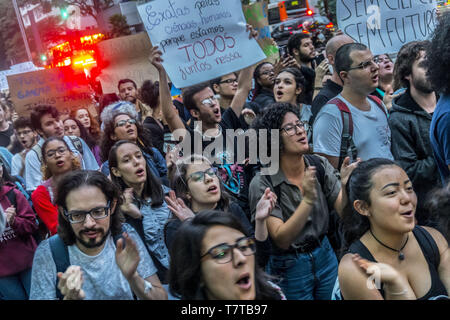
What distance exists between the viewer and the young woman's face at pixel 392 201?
2543 millimetres

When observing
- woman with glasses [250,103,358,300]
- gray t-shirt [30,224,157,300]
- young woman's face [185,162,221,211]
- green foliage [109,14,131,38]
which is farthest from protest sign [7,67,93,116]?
green foliage [109,14,131,38]

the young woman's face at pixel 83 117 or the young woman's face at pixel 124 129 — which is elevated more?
the young woman's face at pixel 83 117

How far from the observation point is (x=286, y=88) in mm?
5020

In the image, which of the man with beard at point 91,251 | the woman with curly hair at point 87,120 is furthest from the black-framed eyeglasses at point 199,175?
the woman with curly hair at point 87,120

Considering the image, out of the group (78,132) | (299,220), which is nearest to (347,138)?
(299,220)

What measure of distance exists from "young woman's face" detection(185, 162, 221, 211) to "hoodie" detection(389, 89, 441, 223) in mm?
1384

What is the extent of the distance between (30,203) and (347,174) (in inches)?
106

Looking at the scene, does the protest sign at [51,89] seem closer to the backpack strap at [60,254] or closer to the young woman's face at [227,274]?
the backpack strap at [60,254]

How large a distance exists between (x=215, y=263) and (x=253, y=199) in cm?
118

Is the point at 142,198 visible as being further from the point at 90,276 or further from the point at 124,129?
the point at 90,276

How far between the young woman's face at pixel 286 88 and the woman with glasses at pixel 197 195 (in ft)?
5.72

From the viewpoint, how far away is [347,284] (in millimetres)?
2396
